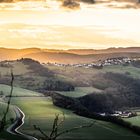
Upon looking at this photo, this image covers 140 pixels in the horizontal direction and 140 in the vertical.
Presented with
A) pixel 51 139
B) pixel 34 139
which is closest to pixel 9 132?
pixel 34 139

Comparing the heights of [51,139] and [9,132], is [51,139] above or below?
above

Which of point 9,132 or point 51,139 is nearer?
point 51,139

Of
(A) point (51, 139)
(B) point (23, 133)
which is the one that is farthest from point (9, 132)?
(A) point (51, 139)

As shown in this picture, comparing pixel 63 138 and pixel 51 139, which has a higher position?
pixel 51 139

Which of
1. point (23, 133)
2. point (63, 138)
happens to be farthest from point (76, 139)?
point (23, 133)

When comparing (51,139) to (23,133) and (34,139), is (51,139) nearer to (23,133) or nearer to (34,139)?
(34,139)

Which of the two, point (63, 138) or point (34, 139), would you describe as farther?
point (63, 138)

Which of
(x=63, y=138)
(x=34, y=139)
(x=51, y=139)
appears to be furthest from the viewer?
(x=63, y=138)

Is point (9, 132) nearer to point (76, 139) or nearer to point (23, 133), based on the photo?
point (23, 133)

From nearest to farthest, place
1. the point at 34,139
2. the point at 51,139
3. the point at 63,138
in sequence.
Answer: the point at 51,139 < the point at 34,139 < the point at 63,138
